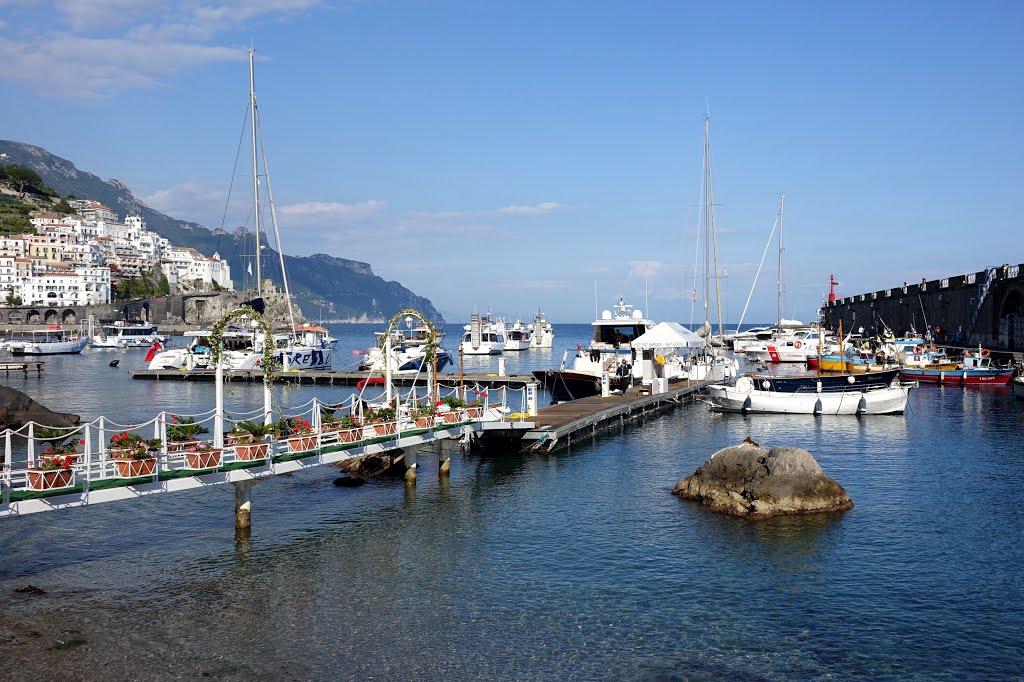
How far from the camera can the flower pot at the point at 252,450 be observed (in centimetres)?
2241

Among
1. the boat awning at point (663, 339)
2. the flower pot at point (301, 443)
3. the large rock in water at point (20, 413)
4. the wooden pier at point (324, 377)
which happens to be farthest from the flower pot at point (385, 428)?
the wooden pier at point (324, 377)

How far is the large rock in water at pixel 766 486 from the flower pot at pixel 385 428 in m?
9.88

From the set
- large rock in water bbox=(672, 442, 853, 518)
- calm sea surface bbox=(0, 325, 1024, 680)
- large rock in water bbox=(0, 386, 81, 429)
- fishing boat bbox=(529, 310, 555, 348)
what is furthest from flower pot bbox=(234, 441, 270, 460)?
fishing boat bbox=(529, 310, 555, 348)

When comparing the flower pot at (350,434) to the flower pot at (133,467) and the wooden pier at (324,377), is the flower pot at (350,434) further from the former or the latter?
the wooden pier at (324,377)

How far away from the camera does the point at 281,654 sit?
50.9 feet

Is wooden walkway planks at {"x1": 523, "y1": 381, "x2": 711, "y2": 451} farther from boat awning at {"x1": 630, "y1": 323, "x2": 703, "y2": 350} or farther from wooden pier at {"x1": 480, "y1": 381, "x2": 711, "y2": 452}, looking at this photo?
boat awning at {"x1": 630, "y1": 323, "x2": 703, "y2": 350}

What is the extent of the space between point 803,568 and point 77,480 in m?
17.0

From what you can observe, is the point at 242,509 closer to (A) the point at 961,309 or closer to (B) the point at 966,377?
(B) the point at 966,377

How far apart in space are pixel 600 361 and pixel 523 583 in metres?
42.0

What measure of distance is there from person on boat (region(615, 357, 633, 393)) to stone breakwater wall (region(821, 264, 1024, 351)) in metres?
Answer: 40.8

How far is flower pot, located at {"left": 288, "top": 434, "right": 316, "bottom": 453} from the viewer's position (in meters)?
24.1

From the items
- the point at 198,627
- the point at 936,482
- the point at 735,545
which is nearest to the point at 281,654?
the point at 198,627

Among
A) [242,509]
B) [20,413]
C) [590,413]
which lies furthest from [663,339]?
[242,509]

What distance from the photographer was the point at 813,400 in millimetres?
50906
